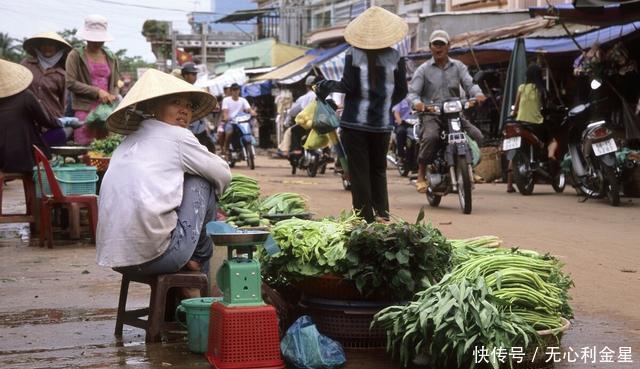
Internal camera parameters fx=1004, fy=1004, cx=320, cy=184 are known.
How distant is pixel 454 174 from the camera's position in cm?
1214

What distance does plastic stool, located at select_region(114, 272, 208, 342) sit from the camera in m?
5.32

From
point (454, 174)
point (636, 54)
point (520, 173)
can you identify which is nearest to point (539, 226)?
point (454, 174)

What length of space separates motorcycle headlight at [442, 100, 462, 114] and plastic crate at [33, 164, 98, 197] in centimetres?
433

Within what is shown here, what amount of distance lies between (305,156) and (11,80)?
11.7m

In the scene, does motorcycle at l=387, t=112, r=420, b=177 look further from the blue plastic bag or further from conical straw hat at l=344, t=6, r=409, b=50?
the blue plastic bag

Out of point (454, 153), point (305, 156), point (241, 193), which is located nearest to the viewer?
point (241, 193)

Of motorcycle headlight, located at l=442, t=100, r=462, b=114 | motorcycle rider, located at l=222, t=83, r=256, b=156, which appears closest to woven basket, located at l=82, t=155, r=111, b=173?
motorcycle headlight, located at l=442, t=100, r=462, b=114

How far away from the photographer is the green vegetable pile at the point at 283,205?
7500 mm

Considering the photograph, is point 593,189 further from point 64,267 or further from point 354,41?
point 64,267

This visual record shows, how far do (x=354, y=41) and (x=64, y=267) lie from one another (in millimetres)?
3139

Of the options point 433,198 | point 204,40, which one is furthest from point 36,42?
point 204,40

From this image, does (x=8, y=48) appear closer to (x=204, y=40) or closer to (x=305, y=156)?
(x=204, y=40)

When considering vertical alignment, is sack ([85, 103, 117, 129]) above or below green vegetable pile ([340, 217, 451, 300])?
above

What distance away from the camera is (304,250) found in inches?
209
